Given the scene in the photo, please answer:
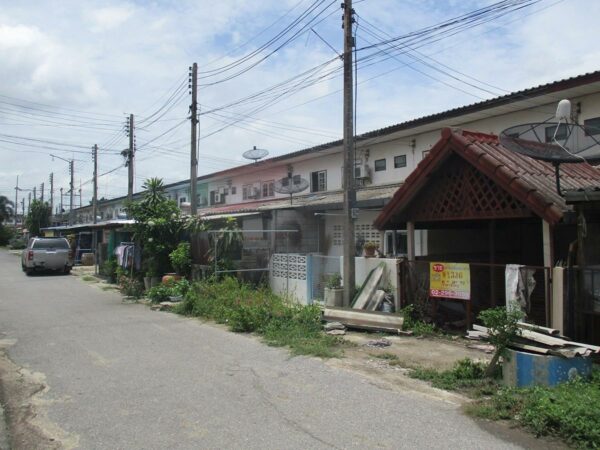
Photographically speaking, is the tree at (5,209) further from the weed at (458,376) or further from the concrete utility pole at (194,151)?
the weed at (458,376)

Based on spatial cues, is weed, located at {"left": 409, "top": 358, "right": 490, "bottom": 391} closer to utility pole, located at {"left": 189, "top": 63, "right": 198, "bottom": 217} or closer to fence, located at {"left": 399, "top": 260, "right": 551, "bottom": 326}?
fence, located at {"left": 399, "top": 260, "right": 551, "bottom": 326}

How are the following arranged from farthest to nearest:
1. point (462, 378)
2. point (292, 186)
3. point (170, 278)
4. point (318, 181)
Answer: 1. point (318, 181)
2. point (292, 186)
3. point (170, 278)
4. point (462, 378)

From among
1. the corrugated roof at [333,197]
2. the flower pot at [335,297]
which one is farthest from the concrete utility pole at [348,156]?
the corrugated roof at [333,197]

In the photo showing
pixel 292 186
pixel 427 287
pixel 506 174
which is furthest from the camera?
pixel 292 186

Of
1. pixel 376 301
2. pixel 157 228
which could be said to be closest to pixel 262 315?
pixel 376 301

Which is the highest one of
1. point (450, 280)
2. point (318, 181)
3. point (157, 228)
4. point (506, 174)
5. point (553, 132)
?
point (318, 181)

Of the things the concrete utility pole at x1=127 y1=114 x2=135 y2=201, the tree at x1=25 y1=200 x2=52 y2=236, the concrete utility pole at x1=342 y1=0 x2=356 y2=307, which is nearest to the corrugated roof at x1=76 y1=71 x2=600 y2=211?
the concrete utility pole at x1=342 y1=0 x2=356 y2=307

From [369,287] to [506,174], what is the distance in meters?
4.11

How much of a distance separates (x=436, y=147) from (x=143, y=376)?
21.3ft

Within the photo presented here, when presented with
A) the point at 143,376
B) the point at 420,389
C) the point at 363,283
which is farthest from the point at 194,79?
the point at 420,389

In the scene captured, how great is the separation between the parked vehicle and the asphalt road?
16.3 metres

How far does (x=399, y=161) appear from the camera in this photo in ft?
61.6

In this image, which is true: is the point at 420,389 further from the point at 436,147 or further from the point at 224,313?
the point at 224,313

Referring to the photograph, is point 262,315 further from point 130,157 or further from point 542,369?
point 130,157
